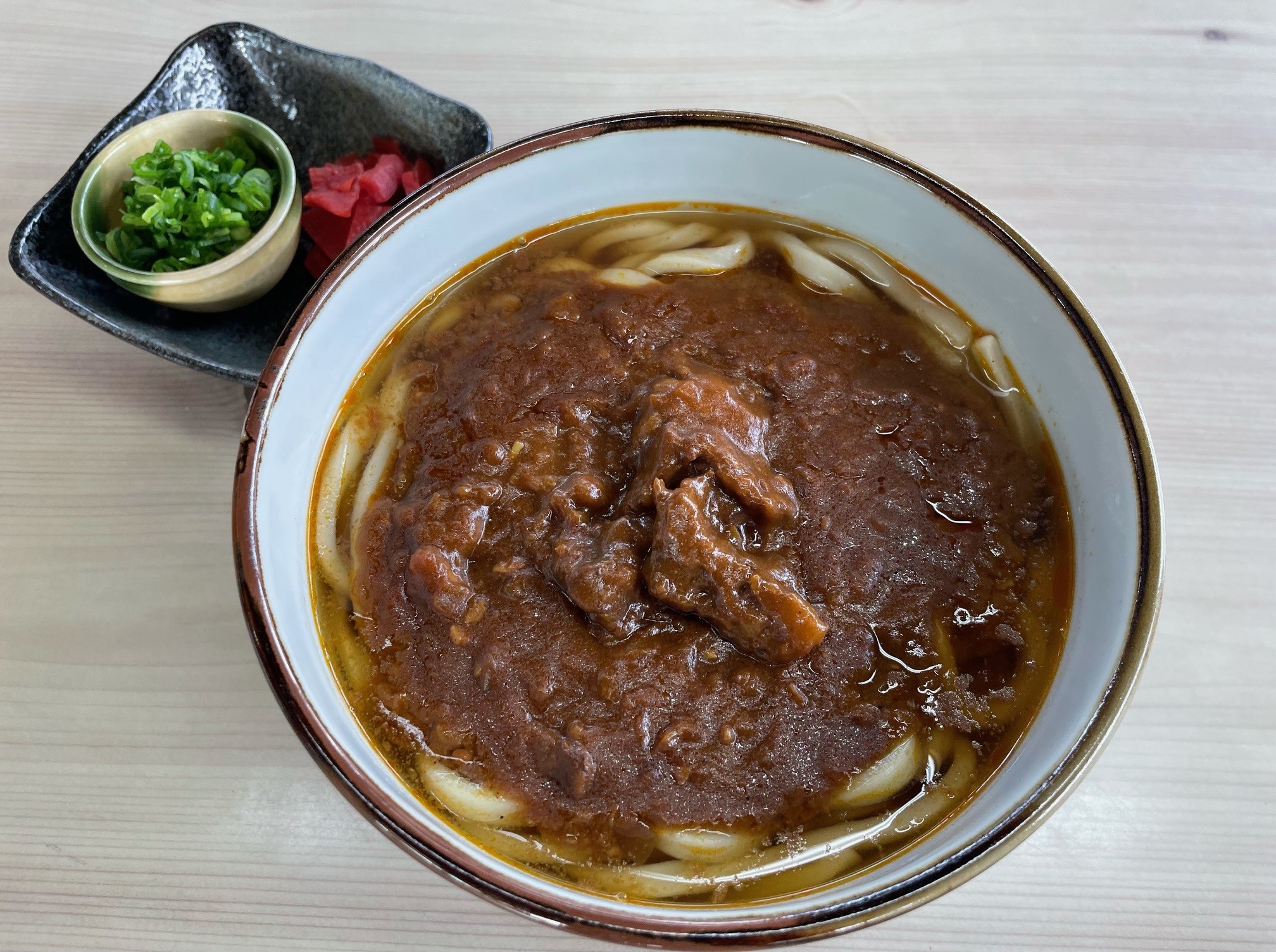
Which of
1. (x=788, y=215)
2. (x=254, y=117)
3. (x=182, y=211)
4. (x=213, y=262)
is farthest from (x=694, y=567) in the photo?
(x=254, y=117)

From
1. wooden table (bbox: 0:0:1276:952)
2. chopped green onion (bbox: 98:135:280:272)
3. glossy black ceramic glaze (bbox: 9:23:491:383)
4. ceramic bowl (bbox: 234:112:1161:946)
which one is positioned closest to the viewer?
ceramic bowl (bbox: 234:112:1161:946)

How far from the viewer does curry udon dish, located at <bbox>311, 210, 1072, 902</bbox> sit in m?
2.15

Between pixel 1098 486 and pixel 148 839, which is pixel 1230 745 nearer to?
pixel 1098 486

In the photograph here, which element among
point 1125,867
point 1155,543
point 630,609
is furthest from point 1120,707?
point 630,609

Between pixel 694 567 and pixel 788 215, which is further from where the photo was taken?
pixel 788 215

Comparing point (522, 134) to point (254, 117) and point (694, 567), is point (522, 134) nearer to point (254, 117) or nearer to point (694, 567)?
point (254, 117)

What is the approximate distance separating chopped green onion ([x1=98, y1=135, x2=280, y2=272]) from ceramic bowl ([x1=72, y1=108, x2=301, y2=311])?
0.05 m

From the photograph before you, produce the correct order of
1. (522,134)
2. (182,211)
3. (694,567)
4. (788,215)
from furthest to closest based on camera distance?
(522,134)
(182,211)
(788,215)
(694,567)

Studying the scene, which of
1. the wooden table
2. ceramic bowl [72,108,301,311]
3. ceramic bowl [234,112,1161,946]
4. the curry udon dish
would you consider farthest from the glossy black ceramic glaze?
Answer: the curry udon dish

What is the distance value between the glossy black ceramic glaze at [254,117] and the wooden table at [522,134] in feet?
0.71

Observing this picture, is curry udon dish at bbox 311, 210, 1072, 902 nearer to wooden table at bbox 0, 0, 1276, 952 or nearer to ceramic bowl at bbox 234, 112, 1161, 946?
ceramic bowl at bbox 234, 112, 1161, 946

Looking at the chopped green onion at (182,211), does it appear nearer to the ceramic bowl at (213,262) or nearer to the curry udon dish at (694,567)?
the ceramic bowl at (213,262)

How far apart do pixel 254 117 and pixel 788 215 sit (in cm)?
226

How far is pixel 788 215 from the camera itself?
2.88 meters
